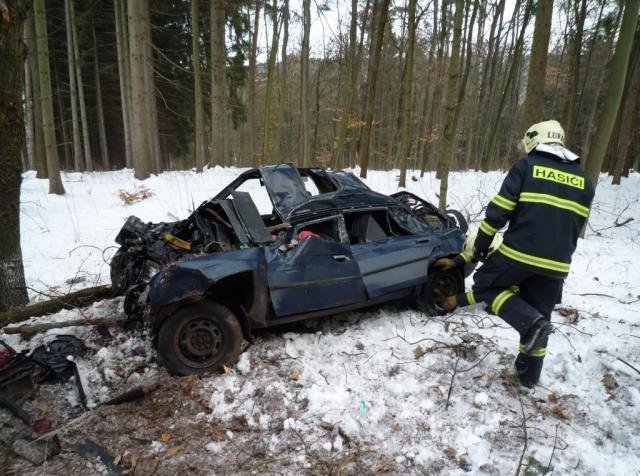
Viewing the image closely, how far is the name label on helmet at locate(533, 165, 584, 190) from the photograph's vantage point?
9.11 ft

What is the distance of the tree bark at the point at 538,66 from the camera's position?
6.37m

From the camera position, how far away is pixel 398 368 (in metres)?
3.31

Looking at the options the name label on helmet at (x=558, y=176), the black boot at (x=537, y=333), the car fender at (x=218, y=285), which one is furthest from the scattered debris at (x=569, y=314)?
the car fender at (x=218, y=285)

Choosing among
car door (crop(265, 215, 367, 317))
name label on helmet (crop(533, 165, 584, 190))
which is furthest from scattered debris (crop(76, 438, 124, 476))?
name label on helmet (crop(533, 165, 584, 190))

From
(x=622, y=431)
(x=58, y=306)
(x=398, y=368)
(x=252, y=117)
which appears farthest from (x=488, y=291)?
(x=252, y=117)

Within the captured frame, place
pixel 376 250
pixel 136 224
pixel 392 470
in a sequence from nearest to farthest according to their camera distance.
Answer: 1. pixel 392 470
2. pixel 376 250
3. pixel 136 224

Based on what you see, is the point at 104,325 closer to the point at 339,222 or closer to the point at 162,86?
the point at 339,222

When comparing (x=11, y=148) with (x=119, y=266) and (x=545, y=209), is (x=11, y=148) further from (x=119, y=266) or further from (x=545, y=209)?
(x=545, y=209)

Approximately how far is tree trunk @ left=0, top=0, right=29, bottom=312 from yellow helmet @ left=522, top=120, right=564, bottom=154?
4467mm

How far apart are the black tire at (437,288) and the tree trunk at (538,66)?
384cm

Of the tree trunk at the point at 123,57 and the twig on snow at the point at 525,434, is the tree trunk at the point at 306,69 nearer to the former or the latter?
the tree trunk at the point at 123,57

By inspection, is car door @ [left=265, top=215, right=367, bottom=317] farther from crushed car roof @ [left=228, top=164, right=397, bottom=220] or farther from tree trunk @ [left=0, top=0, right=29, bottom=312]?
tree trunk @ [left=0, top=0, right=29, bottom=312]

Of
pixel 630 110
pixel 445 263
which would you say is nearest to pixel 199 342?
pixel 445 263

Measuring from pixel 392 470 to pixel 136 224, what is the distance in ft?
11.9
